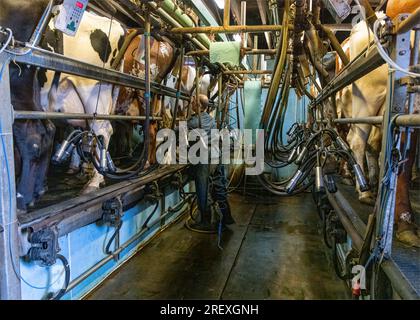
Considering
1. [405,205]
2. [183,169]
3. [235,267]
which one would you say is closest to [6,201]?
[235,267]

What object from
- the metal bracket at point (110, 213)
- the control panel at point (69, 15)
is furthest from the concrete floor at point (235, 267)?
the control panel at point (69, 15)

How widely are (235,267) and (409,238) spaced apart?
1444 mm

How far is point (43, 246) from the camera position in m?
1.56

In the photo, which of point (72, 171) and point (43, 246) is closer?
point (43, 246)

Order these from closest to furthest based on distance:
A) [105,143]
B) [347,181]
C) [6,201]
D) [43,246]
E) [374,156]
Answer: [6,201] < [43,246] < [374,156] < [105,143] < [347,181]

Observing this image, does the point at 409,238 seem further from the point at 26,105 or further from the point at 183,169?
the point at 183,169

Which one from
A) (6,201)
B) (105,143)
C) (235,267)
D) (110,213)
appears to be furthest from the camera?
(235,267)

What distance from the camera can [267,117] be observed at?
2072mm

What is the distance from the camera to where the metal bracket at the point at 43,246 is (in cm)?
154

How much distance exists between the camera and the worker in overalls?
139 inches

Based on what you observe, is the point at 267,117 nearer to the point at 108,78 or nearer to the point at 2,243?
the point at 108,78

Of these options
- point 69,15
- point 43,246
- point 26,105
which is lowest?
point 43,246

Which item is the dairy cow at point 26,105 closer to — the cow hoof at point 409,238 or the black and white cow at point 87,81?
the black and white cow at point 87,81

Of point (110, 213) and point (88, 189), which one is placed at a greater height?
point (88, 189)
